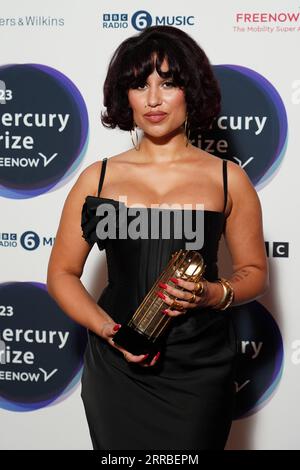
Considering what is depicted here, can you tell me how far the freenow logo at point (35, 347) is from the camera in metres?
2.27

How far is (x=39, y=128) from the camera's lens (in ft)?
7.14

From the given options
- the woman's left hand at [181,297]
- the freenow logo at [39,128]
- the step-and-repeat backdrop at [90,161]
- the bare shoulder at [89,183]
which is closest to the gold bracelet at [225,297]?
the woman's left hand at [181,297]

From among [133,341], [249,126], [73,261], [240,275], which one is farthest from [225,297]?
[249,126]

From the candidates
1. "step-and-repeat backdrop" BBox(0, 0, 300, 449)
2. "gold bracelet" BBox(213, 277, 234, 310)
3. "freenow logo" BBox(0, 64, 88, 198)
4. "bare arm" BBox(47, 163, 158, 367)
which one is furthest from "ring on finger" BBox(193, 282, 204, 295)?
"freenow logo" BBox(0, 64, 88, 198)

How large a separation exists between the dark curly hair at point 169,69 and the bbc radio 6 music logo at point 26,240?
0.79m

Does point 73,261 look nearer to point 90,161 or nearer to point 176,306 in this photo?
point 176,306

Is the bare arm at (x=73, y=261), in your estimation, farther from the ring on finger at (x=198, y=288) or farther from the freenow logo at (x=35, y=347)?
the freenow logo at (x=35, y=347)

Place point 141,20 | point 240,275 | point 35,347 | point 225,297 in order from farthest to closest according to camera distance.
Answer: point 35,347 → point 141,20 → point 240,275 → point 225,297

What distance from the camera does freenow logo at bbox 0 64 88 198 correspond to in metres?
2.15

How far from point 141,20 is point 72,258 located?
91 cm

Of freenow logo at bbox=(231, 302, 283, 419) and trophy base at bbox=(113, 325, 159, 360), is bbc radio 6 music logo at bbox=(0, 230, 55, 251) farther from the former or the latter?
trophy base at bbox=(113, 325, 159, 360)

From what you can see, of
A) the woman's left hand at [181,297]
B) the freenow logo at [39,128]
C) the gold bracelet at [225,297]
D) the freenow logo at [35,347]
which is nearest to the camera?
the woman's left hand at [181,297]

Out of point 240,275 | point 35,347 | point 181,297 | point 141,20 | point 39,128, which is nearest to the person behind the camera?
point 181,297

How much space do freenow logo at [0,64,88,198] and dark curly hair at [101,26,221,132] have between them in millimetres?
626
